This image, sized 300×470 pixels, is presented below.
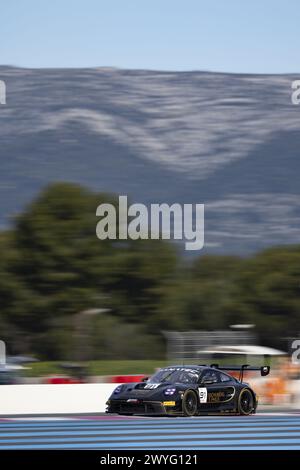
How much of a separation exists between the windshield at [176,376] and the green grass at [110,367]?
33869 mm

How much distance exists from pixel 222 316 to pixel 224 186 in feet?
354

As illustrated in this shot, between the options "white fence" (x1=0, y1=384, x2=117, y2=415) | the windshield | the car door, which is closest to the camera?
the windshield

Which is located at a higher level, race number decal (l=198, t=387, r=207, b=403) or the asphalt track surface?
race number decal (l=198, t=387, r=207, b=403)

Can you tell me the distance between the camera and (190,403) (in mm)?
16625

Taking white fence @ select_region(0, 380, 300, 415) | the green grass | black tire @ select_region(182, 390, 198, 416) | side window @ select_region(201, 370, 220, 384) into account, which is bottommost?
the green grass

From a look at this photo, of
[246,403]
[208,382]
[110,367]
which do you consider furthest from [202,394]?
[110,367]

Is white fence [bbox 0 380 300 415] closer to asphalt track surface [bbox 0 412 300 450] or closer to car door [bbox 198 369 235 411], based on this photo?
asphalt track surface [bbox 0 412 300 450]

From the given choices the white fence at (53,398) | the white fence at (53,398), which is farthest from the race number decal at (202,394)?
the white fence at (53,398)

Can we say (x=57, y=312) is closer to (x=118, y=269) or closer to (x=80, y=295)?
(x=80, y=295)

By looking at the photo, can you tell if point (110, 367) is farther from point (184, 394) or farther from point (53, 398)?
point (184, 394)

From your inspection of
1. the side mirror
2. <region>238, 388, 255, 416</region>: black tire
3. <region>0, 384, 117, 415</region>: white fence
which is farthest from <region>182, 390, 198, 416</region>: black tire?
<region>0, 384, 117, 415</region>: white fence

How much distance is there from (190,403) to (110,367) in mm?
43854

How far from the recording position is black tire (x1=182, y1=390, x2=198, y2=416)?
16.4m
